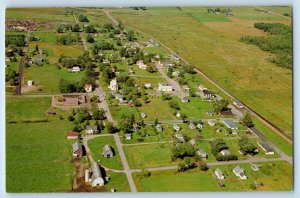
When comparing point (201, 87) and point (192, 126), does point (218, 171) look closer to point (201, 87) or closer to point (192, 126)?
point (192, 126)

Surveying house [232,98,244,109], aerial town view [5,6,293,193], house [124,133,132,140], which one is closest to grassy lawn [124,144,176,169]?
aerial town view [5,6,293,193]

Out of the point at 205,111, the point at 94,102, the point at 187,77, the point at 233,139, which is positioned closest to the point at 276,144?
the point at 233,139

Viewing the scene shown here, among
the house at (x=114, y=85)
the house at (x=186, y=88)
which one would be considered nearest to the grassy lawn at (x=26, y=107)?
the house at (x=114, y=85)

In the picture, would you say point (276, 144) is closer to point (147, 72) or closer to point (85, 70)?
point (147, 72)

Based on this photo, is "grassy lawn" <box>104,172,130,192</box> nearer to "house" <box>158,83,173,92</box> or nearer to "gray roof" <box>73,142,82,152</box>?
"gray roof" <box>73,142,82,152</box>

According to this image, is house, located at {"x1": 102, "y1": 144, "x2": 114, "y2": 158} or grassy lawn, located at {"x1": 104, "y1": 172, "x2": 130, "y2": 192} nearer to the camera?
grassy lawn, located at {"x1": 104, "y1": 172, "x2": 130, "y2": 192}
